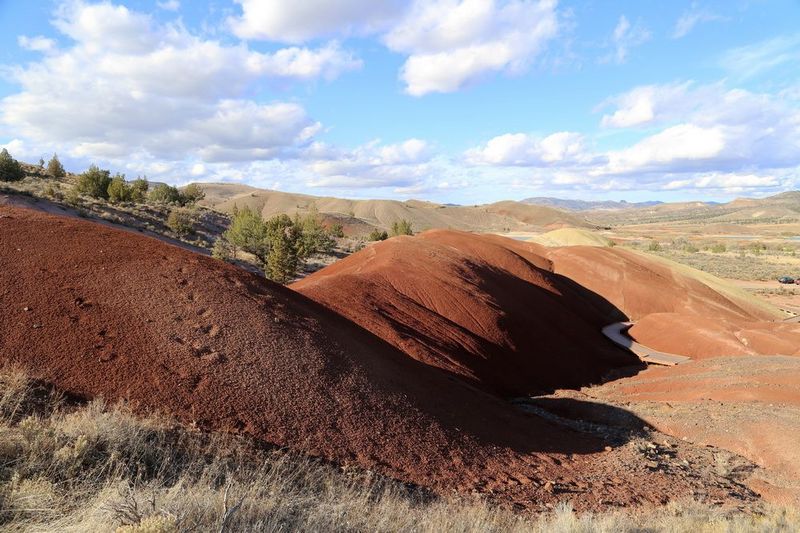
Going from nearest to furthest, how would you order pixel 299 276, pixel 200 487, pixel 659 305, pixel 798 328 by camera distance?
pixel 200 487 < pixel 798 328 < pixel 659 305 < pixel 299 276

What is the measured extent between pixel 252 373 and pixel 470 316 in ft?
46.6

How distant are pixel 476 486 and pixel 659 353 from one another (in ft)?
68.8

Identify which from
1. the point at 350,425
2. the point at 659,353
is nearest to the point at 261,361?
the point at 350,425

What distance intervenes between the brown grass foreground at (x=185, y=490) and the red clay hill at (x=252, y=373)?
2.08ft

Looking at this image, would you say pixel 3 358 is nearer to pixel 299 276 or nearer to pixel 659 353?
pixel 659 353

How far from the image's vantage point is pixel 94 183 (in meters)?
50.2

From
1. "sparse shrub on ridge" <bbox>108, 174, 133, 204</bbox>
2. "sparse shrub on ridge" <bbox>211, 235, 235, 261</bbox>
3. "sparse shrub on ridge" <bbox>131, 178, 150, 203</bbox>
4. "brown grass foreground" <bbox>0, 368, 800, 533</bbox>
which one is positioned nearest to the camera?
"brown grass foreground" <bbox>0, 368, 800, 533</bbox>

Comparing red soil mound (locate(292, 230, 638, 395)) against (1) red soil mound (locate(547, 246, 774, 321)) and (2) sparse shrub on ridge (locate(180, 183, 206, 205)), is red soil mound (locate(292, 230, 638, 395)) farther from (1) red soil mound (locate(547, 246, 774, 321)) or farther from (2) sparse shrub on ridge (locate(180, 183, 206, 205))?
(2) sparse shrub on ridge (locate(180, 183, 206, 205))

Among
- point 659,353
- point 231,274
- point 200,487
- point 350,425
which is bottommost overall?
point 659,353

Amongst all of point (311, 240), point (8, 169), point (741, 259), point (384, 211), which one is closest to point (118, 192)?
point (8, 169)

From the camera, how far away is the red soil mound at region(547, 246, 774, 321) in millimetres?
33156

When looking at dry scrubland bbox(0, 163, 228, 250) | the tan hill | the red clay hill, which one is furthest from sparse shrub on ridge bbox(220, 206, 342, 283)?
the tan hill

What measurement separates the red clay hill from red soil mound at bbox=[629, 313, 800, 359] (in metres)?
16.2

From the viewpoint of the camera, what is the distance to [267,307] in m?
10.6
